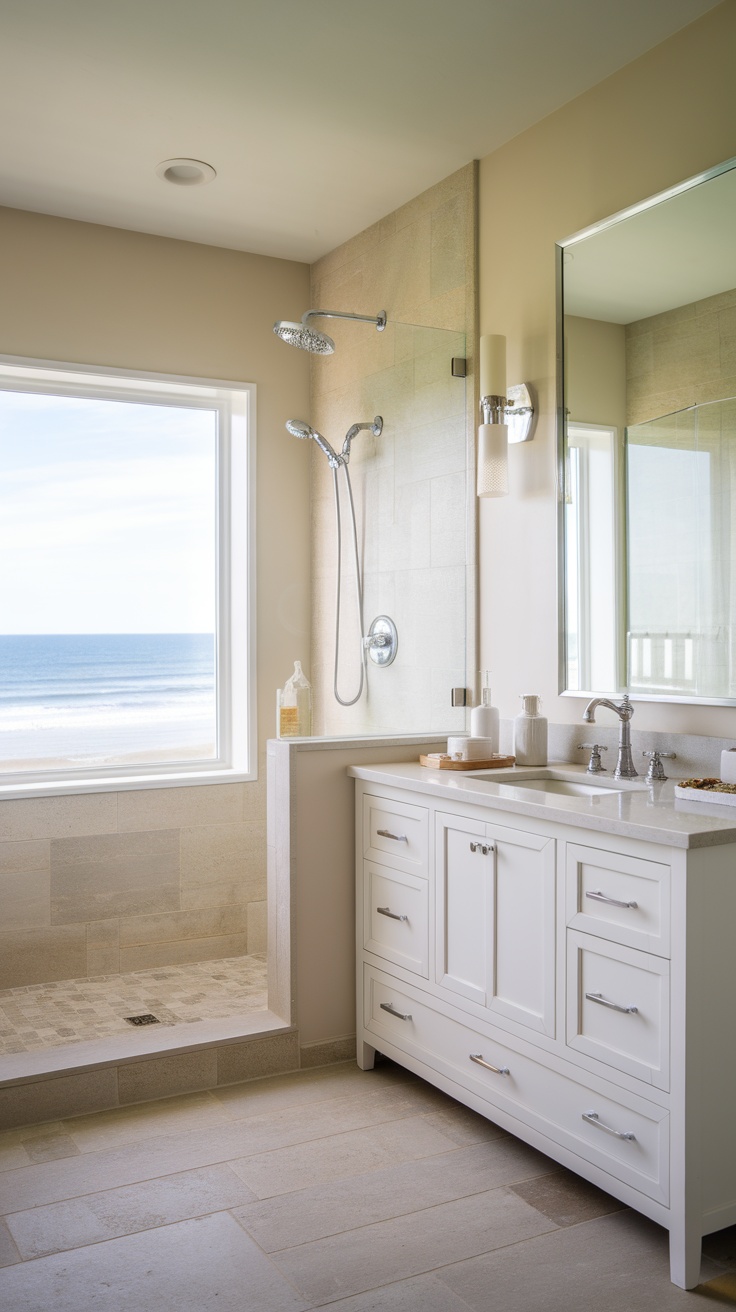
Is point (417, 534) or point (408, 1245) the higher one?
point (417, 534)

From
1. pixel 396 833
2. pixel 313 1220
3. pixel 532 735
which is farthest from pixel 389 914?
pixel 313 1220

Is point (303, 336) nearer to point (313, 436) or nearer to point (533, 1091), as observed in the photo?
point (313, 436)

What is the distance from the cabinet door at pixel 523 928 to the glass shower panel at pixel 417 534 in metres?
0.93

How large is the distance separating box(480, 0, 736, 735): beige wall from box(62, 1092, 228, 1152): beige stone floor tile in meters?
1.35

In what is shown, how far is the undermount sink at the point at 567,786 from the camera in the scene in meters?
2.54

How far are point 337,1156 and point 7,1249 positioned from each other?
705 millimetres

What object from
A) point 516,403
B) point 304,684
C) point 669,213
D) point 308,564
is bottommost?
point 304,684

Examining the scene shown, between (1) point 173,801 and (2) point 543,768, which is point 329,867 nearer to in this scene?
(2) point 543,768

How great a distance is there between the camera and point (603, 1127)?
2006mm

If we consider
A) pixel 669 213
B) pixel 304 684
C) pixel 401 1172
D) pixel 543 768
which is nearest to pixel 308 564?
pixel 304 684

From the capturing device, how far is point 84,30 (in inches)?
100

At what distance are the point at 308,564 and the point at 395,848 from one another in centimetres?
Answer: 161

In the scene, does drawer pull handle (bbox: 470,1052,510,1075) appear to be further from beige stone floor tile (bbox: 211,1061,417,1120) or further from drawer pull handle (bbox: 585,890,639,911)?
drawer pull handle (bbox: 585,890,639,911)

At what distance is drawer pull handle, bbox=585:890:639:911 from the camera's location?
1937mm
